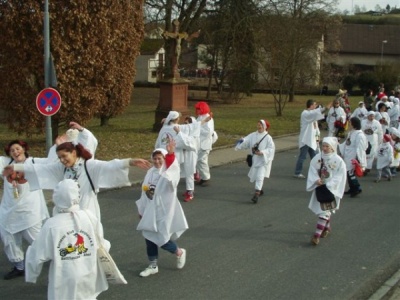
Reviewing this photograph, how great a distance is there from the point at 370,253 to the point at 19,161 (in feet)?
16.6

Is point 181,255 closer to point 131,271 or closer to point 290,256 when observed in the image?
point 131,271

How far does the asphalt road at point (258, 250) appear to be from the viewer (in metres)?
6.46

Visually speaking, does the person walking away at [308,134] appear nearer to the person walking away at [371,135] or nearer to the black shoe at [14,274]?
the person walking away at [371,135]

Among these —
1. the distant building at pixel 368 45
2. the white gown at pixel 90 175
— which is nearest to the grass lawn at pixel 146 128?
the white gown at pixel 90 175

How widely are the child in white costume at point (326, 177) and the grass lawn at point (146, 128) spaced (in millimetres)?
8032

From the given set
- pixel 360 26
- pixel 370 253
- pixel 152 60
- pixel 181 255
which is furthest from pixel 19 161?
pixel 360 26

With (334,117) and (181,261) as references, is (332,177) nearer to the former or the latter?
(181,261)

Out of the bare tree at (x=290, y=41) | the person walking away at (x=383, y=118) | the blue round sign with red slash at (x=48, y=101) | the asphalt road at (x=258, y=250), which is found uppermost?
the bare tree at (x=290, y=41)

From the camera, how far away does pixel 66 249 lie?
4707mm

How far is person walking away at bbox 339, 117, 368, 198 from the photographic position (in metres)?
11.4

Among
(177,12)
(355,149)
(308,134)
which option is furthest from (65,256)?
(177,12)

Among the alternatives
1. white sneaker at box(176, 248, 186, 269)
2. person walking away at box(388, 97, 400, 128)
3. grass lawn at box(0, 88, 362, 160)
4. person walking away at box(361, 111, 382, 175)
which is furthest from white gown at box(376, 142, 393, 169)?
white sneaker at box(176, 248, 186, 269)

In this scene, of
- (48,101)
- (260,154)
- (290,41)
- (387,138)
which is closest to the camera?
(260,154)

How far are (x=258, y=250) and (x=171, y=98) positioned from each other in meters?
13.2
